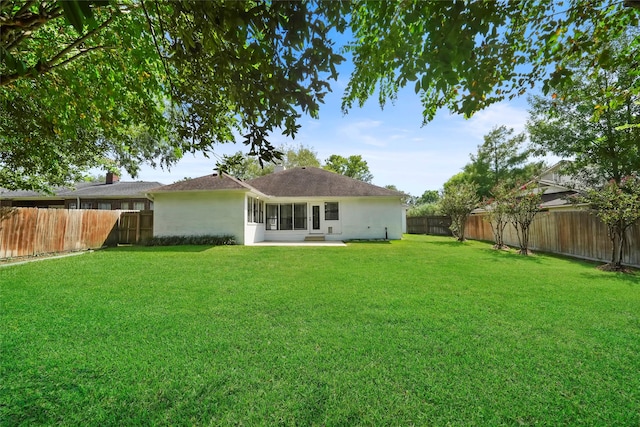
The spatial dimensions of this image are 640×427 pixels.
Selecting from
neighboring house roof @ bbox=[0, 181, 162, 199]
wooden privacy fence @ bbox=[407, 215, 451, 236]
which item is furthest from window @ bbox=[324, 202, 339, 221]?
neighboring house roof @ bbox=[0, 181, 162, 199]

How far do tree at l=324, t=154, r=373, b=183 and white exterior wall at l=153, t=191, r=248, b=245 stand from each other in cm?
2621

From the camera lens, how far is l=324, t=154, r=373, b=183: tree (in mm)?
39750

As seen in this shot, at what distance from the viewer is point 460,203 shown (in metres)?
16.8

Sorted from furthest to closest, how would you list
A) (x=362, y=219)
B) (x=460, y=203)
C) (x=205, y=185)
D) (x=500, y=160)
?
1. (x=500, y=160)
2. (x=362, y=219)
3. (x=460, y=203)
4. (x=205, y=185)

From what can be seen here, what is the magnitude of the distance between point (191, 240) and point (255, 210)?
3.91m

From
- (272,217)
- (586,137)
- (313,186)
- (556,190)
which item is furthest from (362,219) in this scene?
(586,137)

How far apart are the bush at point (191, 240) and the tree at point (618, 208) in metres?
14.5

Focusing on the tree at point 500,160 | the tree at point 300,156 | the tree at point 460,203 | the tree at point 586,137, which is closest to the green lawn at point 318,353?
the tree at point 460,203

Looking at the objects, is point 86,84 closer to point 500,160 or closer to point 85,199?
point 85,199

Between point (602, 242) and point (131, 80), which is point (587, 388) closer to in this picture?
point (131, 80)

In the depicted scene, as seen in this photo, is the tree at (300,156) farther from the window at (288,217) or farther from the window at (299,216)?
the window at (299,216)

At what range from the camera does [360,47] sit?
301cm

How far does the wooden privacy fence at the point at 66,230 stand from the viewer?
9648mm

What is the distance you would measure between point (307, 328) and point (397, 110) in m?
3.20
